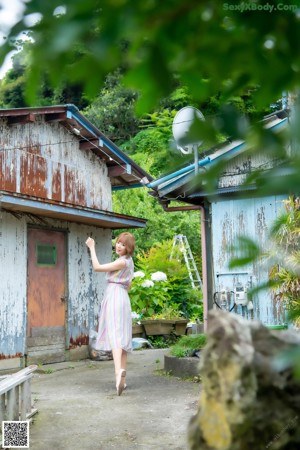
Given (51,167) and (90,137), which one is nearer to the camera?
(51,167)

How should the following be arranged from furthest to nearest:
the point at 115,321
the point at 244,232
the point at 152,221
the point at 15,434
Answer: the point at 152,221, the point at 244,232, the point at 115,321, the point at 15,434

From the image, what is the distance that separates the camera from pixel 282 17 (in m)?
1.05

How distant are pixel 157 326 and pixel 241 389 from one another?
1155cm

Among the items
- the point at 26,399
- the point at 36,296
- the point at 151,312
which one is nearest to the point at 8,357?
the point at 36,296

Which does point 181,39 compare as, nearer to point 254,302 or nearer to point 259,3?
point 259,3

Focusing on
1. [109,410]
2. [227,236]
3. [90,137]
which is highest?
[90,137]

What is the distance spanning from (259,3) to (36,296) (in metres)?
9.39

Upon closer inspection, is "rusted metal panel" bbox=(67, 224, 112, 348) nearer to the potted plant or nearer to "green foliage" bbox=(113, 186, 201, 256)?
the potted plant

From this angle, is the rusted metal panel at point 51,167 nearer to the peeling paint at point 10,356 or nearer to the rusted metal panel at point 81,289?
the rusted metal panel at point 81,289

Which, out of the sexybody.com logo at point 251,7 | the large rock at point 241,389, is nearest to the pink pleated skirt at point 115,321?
the large rock at point 241,389

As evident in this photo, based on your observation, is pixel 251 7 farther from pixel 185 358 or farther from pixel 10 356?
pixel 10 356

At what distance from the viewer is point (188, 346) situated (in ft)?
28.1

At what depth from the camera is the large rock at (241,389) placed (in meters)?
1.66

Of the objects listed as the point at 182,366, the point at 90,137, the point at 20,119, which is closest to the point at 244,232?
the point at 182,366
